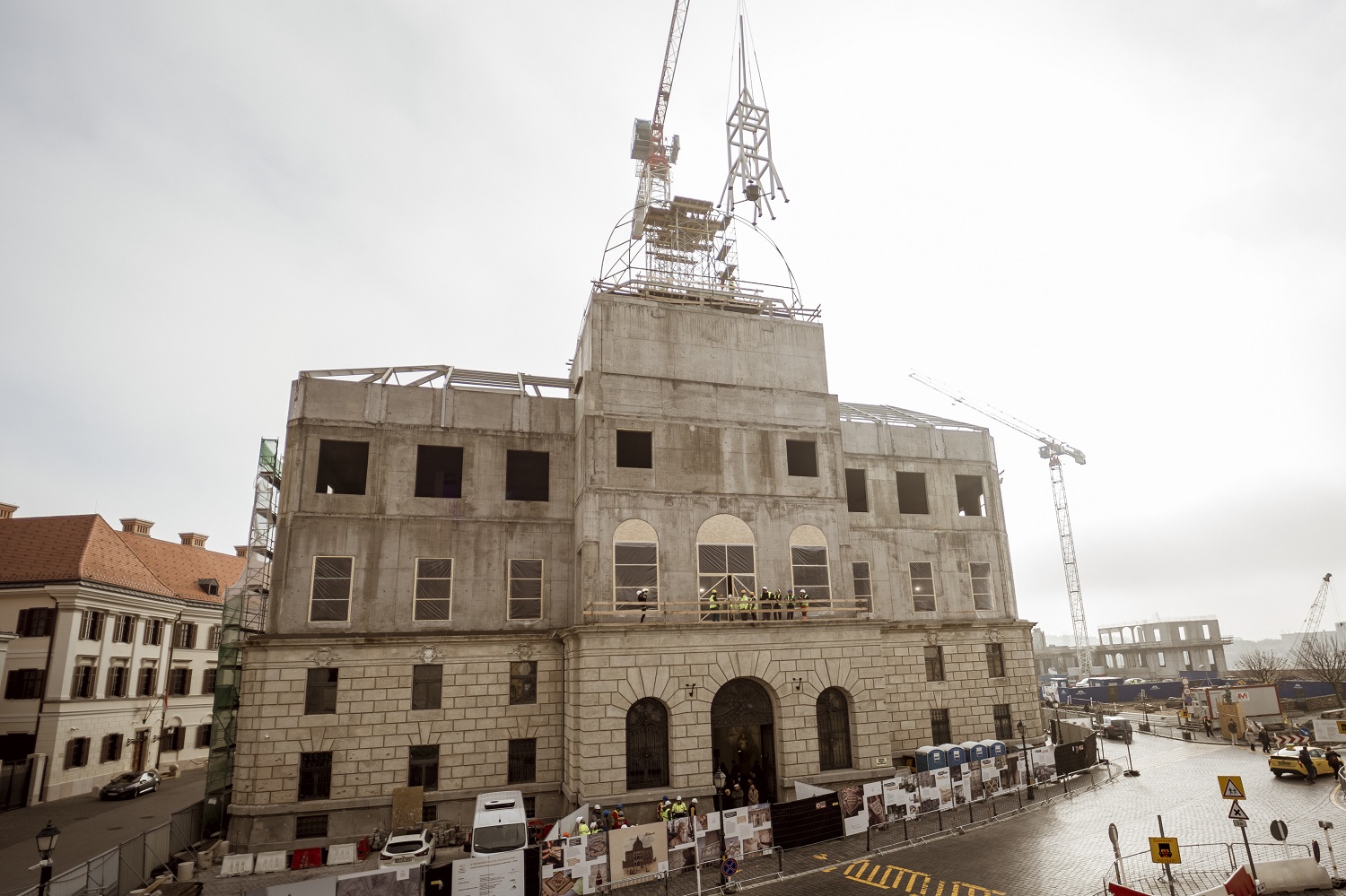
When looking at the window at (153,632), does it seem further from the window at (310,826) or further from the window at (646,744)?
the window at (646,744)

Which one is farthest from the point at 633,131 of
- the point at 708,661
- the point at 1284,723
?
the point at 1284,723

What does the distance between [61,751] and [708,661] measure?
38.2 meters

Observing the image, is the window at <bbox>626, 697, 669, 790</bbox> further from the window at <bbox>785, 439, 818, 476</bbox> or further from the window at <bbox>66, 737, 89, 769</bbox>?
the window at <bbox>66, 737, 89, 769</bbox>

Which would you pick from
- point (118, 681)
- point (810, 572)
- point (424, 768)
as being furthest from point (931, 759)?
point (118, 681)

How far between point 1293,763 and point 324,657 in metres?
40.9

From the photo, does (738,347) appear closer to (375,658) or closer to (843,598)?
(843,598)

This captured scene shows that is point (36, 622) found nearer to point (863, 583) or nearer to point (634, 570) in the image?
point (634, 570)

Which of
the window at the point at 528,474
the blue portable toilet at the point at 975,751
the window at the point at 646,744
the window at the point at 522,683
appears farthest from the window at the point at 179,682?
the blue portable toilet at the point at 975,751

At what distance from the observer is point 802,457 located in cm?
3588

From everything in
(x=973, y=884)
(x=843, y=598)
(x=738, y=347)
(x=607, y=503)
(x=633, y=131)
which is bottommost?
(x=973, y=884)

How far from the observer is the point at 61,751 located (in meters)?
41.4

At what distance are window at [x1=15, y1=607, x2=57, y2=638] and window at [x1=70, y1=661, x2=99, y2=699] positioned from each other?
2.67 m

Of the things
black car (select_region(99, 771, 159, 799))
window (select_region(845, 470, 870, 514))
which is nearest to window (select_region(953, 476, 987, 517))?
window (select_region(845, 470, 870, 514))

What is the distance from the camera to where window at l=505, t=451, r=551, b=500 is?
3528 centimetres
